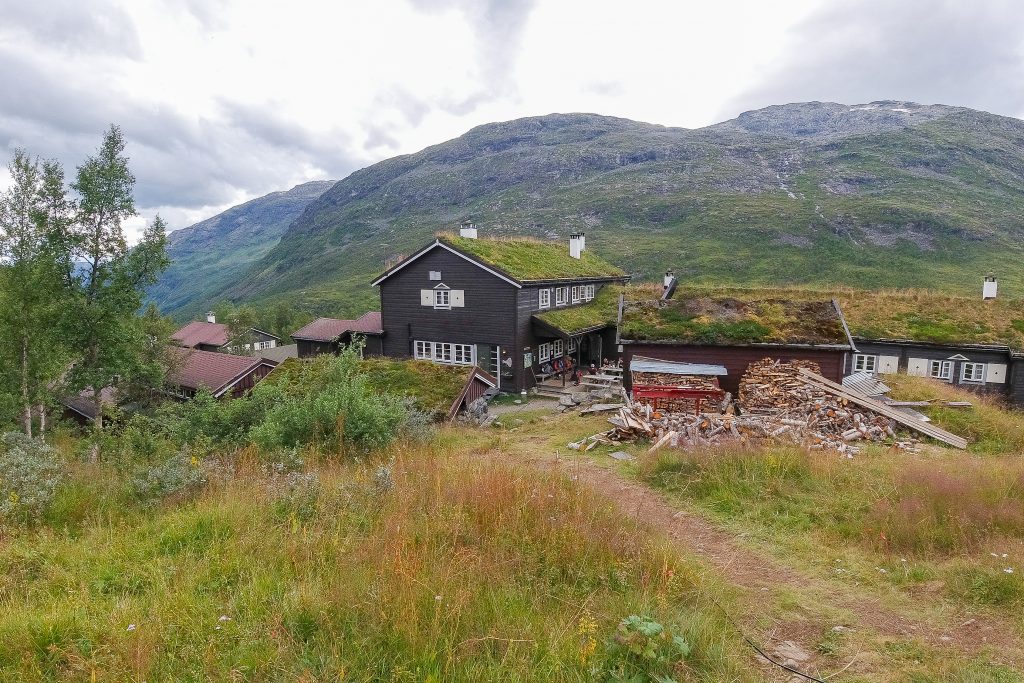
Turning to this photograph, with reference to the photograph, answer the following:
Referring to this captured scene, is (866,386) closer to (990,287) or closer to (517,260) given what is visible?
(517,260)

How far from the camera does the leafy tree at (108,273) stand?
2373 cm

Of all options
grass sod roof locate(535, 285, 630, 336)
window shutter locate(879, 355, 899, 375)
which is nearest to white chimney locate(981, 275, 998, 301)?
window shutter locate(879, 355, 899, 375)

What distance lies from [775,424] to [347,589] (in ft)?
44.4

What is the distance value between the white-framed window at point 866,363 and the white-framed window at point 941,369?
257 cm

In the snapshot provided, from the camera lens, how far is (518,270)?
2969cm

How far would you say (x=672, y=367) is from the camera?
64.8ft

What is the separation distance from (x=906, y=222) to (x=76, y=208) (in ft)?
384

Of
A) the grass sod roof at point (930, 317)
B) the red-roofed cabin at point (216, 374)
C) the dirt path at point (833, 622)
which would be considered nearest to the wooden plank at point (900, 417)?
the dirt path at point (833, 622)

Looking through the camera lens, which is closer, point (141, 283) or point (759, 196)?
point (141, 283)

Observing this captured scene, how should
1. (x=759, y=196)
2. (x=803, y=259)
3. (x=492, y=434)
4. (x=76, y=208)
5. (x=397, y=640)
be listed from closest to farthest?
(x=397, y=640)
(x=492, y=434)
(x=76, y=208)
(x=803, y=259)
(x=759, y=196)

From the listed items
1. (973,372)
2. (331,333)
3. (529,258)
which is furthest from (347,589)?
(331,333)

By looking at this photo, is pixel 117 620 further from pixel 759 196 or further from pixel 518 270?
pixel 759 196

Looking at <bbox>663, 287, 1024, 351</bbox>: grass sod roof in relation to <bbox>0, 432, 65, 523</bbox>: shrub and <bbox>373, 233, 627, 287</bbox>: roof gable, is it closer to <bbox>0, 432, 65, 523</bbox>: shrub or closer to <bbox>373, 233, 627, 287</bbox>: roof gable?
<bbox>373, 233, 627, 287</bbox>: roof gable

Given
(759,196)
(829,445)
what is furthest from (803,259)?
(829,445)
